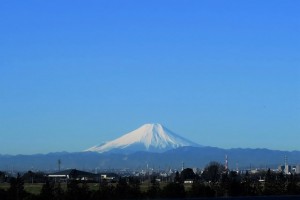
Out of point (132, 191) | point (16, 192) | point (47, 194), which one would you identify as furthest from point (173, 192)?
point (16, 192)

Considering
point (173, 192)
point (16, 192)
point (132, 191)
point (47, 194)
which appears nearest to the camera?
point (47, 194)

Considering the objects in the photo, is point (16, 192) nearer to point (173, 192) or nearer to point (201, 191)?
point (173, 192)

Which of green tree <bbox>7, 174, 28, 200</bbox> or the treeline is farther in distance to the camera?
the treeline

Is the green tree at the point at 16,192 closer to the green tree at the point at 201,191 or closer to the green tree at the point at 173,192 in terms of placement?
the green tree at the point at 173,192

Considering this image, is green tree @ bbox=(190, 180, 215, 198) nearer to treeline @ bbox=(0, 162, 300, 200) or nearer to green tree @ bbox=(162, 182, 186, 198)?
treeline @ bbox=(0, 162, 300, 200)

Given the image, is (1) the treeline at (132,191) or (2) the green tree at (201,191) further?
(2) the green tree at (201,191)

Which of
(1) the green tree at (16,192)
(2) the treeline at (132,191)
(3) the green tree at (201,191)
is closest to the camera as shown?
(1) the green tree at (16,192)

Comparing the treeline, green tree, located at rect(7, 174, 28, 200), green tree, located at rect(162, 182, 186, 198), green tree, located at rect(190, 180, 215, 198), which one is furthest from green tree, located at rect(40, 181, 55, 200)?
green tree, located at rect(190, 180, 215, 198)

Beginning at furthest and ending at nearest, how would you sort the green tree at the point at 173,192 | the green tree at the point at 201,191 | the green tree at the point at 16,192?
the green tree at the point at 201,191 → the green tree at the point at 173,192 → the green tree at the point at 16,192

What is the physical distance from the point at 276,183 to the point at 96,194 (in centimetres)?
2453

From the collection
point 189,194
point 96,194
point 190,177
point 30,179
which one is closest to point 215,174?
point 190,177

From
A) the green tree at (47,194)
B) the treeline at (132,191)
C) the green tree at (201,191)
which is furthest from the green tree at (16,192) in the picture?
the green tree at (201,191)

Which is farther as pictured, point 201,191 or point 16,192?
point 201,191

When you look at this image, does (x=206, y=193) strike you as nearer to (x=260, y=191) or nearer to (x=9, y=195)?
(x=260, y=191)
